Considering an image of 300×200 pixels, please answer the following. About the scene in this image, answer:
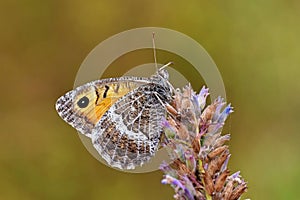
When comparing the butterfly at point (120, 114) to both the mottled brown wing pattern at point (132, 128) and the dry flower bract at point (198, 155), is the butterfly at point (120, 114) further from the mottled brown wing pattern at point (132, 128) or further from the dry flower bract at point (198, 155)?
the dry flower bract at point (198, 155)

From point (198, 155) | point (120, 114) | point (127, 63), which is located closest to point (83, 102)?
point (120, 114)

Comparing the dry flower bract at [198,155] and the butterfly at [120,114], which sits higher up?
the butterfly at [120,114]

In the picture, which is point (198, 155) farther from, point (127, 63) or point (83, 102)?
point (127, 63)

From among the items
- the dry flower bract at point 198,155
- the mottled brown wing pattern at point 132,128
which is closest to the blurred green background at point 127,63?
the mottled brown wing pattern at point 132,128

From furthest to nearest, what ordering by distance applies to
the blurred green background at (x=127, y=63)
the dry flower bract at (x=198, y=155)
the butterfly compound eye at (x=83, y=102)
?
1. the blurred green background at (x=127, y=63)
2. the butterfly compound eye at (x=83, y=102)
3. the dry flower bract at (x=198, y=155)

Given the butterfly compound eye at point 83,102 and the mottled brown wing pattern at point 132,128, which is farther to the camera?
the butterfly compound eye at point 83,102
